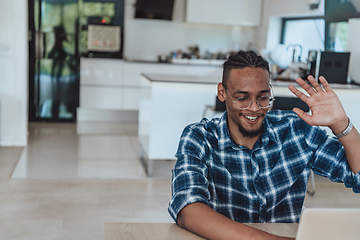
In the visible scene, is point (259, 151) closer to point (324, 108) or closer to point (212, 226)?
point (324, 108)

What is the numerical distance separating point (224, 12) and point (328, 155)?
5.02 metres

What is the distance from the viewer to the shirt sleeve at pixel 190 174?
1321 mm

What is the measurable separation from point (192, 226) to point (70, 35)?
17.5ft

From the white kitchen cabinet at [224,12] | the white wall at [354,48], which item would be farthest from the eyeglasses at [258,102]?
the white kitchen cabinet at [224,12]

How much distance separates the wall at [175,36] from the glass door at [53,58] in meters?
0.77

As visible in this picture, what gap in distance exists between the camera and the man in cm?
140

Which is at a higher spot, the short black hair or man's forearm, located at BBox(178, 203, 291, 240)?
the short black hair

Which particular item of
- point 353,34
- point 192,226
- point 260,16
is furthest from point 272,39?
point 192,226

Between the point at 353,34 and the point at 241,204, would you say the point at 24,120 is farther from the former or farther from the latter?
the point at 241,204

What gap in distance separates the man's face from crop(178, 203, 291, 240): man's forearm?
332 millimetres

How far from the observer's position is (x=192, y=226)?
4.06 feet

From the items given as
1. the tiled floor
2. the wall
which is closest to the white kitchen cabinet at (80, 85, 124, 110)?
the wall

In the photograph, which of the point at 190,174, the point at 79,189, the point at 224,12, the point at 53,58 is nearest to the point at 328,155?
the point at 190,174

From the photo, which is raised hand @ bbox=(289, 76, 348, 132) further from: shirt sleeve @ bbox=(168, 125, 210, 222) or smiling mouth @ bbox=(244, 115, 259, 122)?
shirt sleeve @ bbox=(168, 125, 210, 222)
